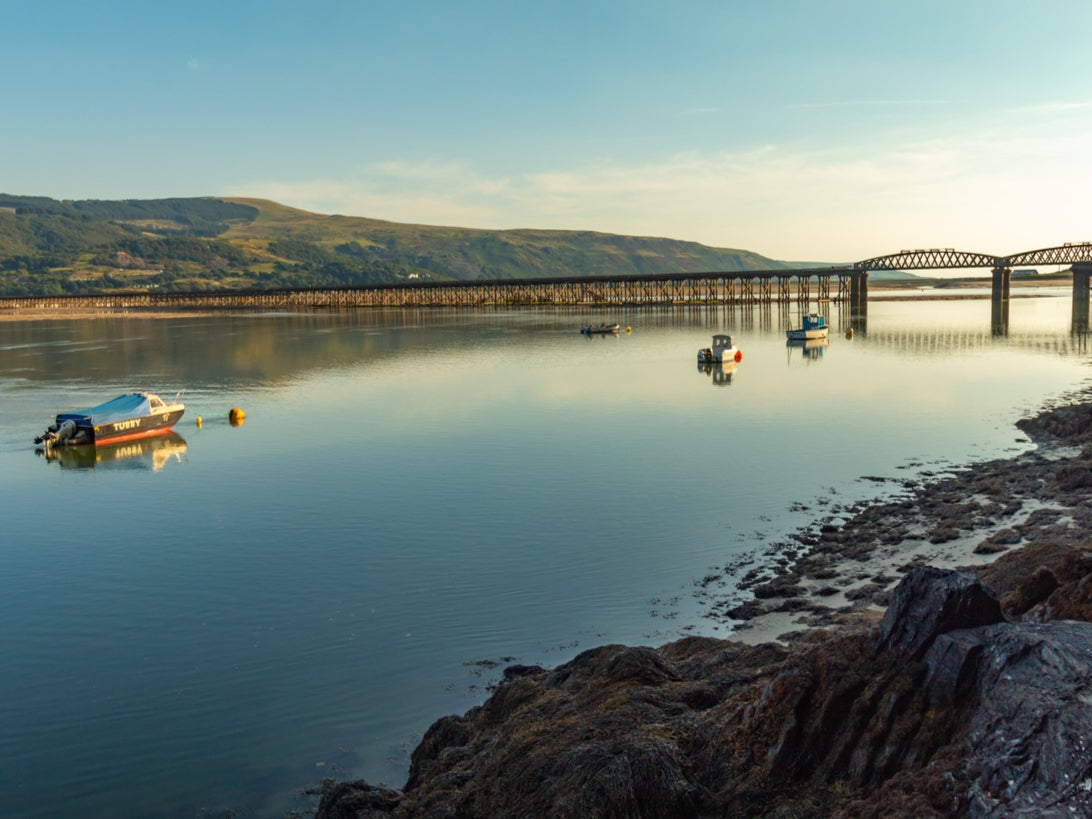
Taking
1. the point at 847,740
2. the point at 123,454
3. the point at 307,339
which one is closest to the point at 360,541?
the point at 847,740

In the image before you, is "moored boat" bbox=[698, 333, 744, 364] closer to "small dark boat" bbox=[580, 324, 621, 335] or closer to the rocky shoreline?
"small dark boat" bbox=[580, 324, 621, 335]

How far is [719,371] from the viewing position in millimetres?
64875

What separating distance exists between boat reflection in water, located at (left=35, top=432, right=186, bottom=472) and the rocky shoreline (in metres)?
26.6

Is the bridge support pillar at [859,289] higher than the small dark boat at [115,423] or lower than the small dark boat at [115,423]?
higher

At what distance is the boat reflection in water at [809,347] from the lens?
77.1 m

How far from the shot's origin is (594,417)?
43125 millimetres

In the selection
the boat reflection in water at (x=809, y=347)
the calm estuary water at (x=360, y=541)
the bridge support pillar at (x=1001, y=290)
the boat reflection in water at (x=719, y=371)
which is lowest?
the calm estuary water at (x=360, y=541)

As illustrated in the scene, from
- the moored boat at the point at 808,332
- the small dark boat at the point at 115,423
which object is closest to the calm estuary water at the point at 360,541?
the small dark boat at the point at 115,423

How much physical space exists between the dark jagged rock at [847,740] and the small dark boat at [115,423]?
32.2 metres

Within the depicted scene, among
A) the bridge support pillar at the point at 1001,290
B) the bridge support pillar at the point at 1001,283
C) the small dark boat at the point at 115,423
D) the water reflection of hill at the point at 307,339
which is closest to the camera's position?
the small dark boat at the point at 115,423

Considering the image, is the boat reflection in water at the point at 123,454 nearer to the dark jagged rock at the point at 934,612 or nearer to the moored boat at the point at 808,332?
the dark jagged rock at the point at 934,612

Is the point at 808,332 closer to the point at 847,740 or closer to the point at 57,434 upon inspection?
the point at 57,434

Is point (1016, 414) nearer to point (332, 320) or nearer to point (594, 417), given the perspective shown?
point (594, 417)

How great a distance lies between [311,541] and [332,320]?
127 m
